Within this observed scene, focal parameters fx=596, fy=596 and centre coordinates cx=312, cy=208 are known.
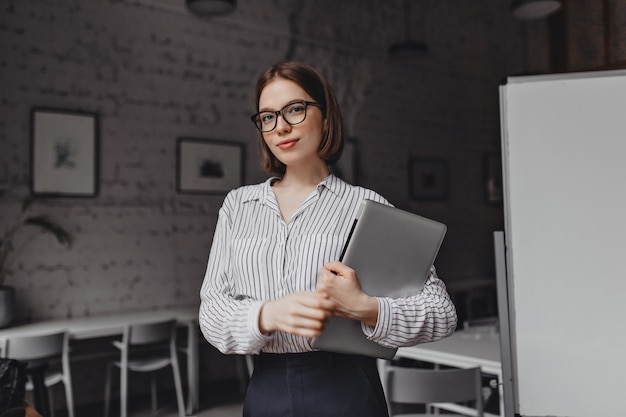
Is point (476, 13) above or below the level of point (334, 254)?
above

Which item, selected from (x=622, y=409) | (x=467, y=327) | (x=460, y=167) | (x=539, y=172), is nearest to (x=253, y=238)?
(x=539, y=172)

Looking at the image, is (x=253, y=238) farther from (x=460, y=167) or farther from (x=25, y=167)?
(x=460, y=167)

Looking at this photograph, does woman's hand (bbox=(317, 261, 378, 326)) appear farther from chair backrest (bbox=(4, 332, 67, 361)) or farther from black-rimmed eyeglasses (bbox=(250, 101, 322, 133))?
chair backrest (bbox=(4, 332, 67, 361))

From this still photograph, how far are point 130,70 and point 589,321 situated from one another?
4.50 m

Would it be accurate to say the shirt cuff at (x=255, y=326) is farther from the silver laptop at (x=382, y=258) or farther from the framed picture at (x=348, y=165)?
the framed picture at (x=348, y=165)

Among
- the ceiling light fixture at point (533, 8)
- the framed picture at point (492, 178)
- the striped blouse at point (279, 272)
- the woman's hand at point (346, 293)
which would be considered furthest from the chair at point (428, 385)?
the framed picture at point (492, 178)

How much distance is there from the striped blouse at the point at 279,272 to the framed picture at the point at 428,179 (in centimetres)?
604

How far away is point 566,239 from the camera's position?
5.77 feet

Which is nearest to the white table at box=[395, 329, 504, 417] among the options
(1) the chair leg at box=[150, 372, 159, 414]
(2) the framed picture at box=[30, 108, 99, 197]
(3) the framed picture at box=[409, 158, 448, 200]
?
(1) the chair leg at box=[150, 372, 159, 414]

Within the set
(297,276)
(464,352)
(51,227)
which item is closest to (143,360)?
(51,227)

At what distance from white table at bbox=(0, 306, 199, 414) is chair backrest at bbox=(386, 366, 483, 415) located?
2.40m

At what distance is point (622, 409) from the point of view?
170cm

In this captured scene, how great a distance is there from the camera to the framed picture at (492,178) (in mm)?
8078

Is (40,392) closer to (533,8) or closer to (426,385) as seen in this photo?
(426,385)
